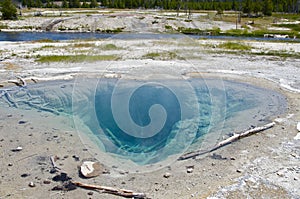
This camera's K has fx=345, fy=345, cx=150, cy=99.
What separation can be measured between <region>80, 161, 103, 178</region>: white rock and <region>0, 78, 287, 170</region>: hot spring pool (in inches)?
16.4

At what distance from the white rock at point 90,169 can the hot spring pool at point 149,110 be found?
0.42 metres

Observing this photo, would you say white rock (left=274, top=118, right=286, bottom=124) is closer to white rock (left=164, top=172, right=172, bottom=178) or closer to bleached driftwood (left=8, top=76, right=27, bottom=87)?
white rock (left=164, top=172, right=172, bottom=178)

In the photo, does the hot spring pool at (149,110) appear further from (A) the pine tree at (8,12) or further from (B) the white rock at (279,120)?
(A) the pine tree at (8,12)

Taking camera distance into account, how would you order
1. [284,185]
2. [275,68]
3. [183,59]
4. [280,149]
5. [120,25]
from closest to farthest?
[284,185]
[280,149]
[275,68]
[183,59]
[120,25]

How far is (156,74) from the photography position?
18859mm

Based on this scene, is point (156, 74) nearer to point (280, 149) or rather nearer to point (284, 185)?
point (280, 149)

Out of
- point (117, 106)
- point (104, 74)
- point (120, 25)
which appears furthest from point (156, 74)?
point (120, 25)

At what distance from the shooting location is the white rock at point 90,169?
25.5 feet

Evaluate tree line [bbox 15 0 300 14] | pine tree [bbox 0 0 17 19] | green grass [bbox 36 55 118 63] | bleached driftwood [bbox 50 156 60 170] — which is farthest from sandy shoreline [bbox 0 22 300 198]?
tree line [bbox 15 0 300 14]

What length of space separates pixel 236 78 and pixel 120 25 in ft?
160

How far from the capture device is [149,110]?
42.4ft

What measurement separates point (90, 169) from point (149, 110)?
525 centimetres

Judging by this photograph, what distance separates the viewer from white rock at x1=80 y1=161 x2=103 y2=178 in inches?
306

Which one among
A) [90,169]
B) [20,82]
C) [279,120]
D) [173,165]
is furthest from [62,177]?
[20,82]
